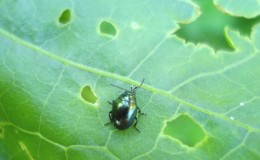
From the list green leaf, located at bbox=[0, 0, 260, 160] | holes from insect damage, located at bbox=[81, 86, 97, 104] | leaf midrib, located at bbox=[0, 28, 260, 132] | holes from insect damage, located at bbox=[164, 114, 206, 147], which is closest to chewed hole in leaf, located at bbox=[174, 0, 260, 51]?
green leaf, located at bbox=[0, 0, 260, 160]

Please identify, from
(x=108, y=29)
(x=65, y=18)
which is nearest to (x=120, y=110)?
(x=108, y=29)

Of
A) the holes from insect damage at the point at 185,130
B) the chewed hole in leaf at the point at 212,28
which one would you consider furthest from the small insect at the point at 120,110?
the chewed hole in leaf at the point at 212,28

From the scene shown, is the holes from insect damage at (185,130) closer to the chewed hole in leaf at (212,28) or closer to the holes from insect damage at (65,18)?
the chewed hole in leaf at (212,28)

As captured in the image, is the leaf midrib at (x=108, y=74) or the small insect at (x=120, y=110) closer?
the leaf midrib at (x=108, y=74)

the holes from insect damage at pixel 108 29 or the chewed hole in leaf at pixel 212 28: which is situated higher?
the chewed hole in leaf at pixel 212 28

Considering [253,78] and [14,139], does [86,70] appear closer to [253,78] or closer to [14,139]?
[14,139]

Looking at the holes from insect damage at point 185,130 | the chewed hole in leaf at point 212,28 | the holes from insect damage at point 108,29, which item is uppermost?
the chewed hole in leaf at point 212,28

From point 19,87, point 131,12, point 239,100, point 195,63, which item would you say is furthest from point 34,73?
point 239,100
